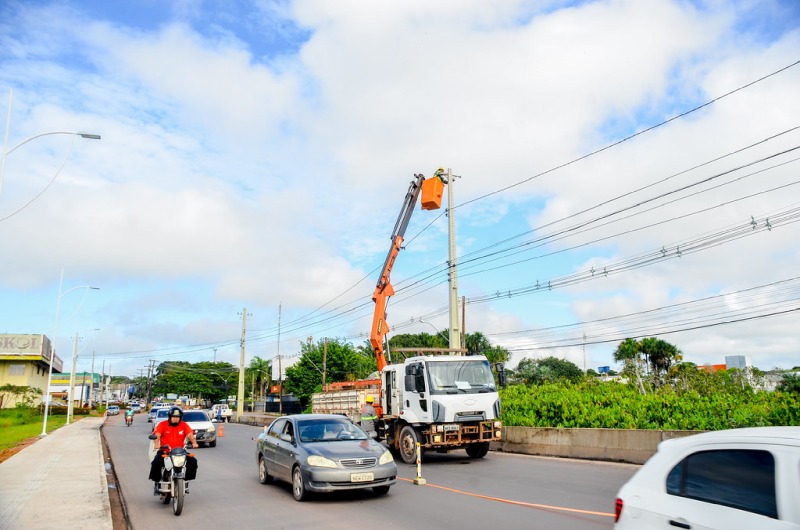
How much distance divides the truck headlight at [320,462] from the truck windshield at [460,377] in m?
6.30

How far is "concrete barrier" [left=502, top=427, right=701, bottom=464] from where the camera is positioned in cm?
1490

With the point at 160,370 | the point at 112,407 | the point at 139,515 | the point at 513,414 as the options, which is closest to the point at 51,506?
the point at 139,515

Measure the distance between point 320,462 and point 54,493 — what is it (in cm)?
566

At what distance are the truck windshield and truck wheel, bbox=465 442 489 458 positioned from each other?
5.81 ft

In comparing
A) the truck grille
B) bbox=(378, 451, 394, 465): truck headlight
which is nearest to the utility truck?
bbox=(378, 451, 394, 465): truck headlight

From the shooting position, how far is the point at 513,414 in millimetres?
21812

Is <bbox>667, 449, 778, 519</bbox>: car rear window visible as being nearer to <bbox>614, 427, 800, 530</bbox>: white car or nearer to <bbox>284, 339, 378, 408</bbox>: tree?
<bbox>614, 427, 800, 530</bbox>: white car

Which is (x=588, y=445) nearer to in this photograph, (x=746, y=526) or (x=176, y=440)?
(x=176, y=440)

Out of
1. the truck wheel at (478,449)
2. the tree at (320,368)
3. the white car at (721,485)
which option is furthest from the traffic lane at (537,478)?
the tree at (320,368)

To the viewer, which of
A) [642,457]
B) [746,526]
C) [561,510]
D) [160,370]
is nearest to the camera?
[746,526]

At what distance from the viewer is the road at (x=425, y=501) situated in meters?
8.73

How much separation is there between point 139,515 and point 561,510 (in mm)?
6733

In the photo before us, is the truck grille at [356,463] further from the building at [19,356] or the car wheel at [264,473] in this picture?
the building at [19,356]

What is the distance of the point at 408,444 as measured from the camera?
55.3 ft
